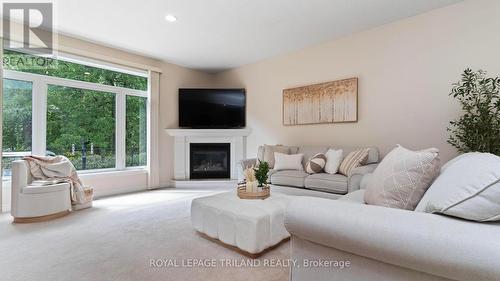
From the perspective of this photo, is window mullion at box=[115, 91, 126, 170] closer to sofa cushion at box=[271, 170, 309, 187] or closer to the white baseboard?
the white baseboard

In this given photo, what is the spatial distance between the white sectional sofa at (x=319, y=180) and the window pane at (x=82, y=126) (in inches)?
117

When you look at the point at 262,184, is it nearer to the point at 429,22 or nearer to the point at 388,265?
the point at 388,265

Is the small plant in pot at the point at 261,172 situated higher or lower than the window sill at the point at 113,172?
higher

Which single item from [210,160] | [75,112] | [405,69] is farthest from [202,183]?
[405,69]

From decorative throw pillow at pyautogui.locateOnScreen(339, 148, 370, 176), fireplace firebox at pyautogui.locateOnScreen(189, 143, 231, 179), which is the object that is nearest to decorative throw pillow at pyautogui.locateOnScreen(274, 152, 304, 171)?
decorative throw pillow at pyautogui.locateOnScreen(339, 148, 370, 176)

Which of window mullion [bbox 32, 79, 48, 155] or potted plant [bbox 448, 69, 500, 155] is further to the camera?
window mullion [bbox 32, 79, 48, 155]

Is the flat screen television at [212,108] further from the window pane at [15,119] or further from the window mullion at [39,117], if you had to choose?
the window pane at [15,119]

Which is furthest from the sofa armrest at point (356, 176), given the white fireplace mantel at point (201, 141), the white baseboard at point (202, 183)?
the white fireplace mantel at point (201, 141)

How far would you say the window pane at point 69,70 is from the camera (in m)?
3.44

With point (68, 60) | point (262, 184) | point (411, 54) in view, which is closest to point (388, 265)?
point (262, 184)

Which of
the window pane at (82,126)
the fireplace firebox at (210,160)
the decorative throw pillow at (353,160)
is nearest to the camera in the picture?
the decorative throw pillow at (353,160)

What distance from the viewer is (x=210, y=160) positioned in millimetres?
5277

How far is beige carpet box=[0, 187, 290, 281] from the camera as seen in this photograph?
1.75 meters

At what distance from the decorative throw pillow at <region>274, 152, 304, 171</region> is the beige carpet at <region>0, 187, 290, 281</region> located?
159cm
